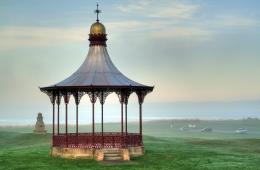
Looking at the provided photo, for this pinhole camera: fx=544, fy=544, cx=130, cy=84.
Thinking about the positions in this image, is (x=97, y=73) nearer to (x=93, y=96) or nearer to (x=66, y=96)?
(x=93, y=96)

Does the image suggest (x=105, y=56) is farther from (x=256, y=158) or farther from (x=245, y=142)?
(x=245, y=142)

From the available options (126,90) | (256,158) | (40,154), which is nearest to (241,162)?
(256,158)

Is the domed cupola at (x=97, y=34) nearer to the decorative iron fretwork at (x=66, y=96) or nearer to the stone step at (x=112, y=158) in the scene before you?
the decorative iron fretwork at (x=66, y=96)

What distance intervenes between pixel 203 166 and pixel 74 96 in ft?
40.4

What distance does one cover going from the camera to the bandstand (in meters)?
42.1

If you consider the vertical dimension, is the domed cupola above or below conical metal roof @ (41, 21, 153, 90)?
above

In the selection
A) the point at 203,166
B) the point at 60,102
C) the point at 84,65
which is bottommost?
the point at 203,166

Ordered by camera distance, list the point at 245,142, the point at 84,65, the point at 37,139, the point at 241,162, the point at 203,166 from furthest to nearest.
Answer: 1. the point at 37,139
2. the point at 245,142
3. the point at 84,65
4. the point at 241,162
5. the point at 203,166

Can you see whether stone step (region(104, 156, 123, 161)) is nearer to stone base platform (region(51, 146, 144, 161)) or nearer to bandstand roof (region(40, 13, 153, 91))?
stone base platform (region(51, 146, 144, 161))

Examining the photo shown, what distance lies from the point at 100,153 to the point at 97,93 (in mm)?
4754

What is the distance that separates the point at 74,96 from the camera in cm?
4444

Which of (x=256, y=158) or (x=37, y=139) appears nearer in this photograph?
(x=256, y=158)

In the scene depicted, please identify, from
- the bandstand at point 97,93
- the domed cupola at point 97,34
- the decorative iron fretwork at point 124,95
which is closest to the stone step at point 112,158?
the bandstand at point 97,93

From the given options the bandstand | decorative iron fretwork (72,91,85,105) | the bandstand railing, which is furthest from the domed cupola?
the bandstand railing
